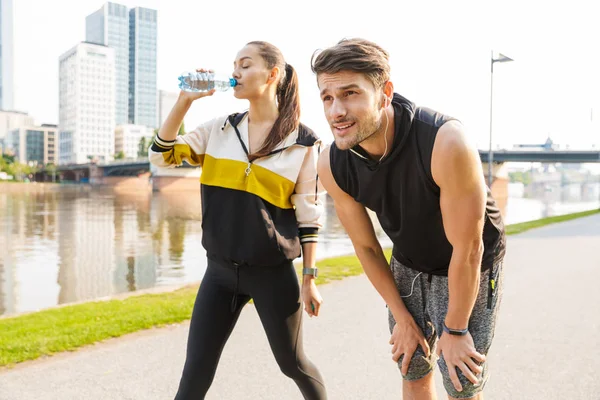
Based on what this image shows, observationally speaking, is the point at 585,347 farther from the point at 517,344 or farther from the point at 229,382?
the point at 229,382

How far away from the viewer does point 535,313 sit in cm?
560

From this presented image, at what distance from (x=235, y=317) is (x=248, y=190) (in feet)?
2.06

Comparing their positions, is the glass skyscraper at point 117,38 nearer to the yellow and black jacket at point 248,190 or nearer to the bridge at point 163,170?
the bridge at point 163,170

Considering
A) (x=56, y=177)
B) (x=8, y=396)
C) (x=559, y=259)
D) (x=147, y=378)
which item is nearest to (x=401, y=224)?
(x=147, y=378)

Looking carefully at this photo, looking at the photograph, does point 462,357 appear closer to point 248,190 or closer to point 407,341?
point 407,341

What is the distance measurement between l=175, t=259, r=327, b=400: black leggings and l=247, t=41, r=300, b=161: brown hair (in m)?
0.58

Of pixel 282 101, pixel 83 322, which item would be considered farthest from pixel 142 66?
pixel 282 101

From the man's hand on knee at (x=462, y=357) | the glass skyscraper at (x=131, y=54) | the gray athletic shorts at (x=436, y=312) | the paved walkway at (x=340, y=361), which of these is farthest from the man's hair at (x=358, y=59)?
the glass skyscraper at (x=131, y=54)

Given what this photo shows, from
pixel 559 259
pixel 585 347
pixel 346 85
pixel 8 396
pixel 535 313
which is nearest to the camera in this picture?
pixel 346 85

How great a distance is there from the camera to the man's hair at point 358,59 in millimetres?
1813

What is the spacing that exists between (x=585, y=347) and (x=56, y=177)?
409 feet

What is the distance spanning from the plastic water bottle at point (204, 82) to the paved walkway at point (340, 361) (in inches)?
77.2

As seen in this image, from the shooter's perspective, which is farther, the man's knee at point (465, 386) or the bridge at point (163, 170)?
the bridge at point (163, 170)

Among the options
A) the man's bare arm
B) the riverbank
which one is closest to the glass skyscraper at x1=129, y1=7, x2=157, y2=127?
the riverbank
